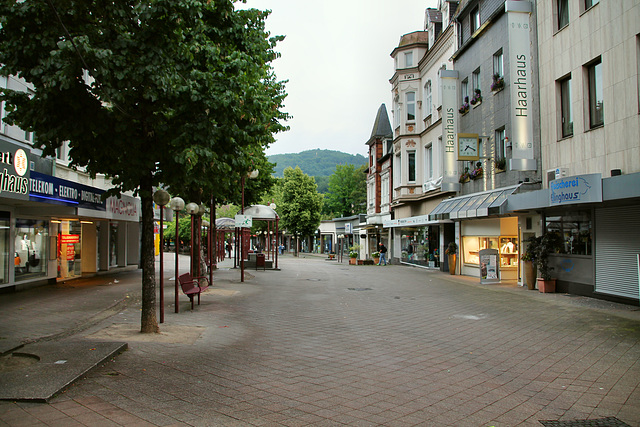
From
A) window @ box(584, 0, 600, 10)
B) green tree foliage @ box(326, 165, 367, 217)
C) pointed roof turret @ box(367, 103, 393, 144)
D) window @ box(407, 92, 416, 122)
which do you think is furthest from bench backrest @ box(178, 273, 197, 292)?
green tree foliage @ box(326, 165, 367, 217)

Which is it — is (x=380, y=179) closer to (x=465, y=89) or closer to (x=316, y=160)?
(x=465, y=89)

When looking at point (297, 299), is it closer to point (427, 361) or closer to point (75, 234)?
point (427, 361)

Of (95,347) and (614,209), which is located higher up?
(614,209)

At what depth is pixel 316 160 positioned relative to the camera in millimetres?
145500

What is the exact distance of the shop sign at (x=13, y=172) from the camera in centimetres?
1029

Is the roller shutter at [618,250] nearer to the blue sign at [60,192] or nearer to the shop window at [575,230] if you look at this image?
the shop window at [575,230]

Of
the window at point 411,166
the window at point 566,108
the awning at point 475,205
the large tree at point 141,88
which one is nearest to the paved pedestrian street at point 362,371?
the large tree at point 141,88

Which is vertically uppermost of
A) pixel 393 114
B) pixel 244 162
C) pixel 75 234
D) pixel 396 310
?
pixel 393 114

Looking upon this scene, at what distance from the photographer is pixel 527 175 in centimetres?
1633

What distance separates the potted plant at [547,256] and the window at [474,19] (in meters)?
11.4

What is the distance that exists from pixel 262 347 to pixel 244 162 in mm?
3138

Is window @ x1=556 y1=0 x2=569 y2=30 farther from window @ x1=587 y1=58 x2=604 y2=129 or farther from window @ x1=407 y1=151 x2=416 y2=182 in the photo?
window @ x1=407 y1=151 x2=416 y2=182

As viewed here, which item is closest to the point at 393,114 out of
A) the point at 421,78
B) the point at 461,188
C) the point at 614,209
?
the point at 421,78

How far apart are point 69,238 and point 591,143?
1949cm
